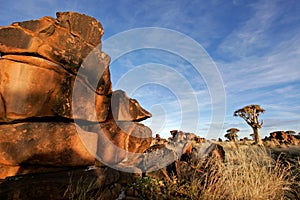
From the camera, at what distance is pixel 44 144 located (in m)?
5.57

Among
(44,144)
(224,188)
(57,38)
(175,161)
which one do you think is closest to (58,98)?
(44,144)

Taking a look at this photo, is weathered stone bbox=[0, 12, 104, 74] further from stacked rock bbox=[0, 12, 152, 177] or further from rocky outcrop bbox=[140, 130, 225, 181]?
rocky outcrop bbox=[140, 130, 225, 181]

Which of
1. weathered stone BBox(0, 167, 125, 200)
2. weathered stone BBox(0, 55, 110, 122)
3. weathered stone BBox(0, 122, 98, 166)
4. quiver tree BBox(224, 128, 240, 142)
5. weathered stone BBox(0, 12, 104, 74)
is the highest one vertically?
quiver tree BBox(224, 128, 240, 142)

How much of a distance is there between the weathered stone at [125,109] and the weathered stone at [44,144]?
175cm

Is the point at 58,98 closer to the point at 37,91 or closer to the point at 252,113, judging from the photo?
the point at 37,91

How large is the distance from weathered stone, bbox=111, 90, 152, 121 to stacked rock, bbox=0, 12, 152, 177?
0.14 ft

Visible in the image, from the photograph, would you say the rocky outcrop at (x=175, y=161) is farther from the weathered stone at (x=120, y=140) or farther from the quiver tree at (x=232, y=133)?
the quiver tree at (x=232, y=133)

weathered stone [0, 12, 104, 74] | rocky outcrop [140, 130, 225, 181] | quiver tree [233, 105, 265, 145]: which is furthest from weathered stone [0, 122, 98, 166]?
quiver tree [233, 105, 265, 145]

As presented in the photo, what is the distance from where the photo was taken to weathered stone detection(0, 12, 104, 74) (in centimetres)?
598

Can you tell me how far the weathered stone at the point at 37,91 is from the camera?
569cm

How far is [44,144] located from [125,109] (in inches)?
126

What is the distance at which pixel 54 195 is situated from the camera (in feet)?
15.4

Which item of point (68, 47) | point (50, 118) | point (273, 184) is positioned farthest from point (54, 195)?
point (273, 184)

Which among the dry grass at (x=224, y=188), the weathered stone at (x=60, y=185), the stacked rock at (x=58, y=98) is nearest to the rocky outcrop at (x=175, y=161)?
the dry grass at (x=224, y=188)
